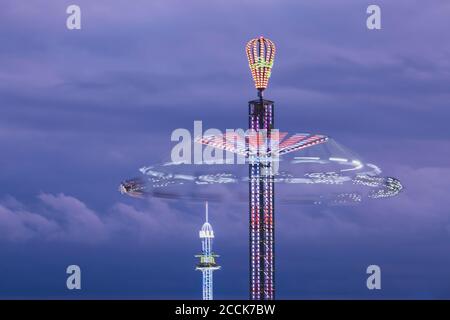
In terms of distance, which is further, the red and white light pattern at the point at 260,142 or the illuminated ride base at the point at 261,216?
the illuminated ride base at the point at 261,216

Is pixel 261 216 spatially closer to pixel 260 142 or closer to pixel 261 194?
pixel 261 194

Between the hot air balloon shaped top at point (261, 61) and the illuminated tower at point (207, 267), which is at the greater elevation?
the hot air balloon shaped top at point (261, 61)

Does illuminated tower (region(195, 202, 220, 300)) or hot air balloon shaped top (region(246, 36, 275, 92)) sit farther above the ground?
hot air balloon shaped top (region(246, 36, 275, 92))

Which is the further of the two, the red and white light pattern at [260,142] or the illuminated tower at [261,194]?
the illuminated tower at [261,194]
